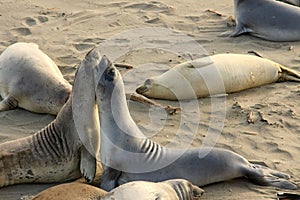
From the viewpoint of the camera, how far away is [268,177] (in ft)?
14.9

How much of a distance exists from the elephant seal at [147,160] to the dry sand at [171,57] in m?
0.09

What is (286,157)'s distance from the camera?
4.90 metres

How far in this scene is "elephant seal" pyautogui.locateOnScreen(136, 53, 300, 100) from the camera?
231 inches

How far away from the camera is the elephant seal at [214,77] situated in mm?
5863

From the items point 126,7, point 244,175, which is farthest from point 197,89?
point 126,7

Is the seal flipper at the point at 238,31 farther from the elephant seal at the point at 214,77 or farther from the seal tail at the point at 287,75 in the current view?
the seal tail at the point at 287,75

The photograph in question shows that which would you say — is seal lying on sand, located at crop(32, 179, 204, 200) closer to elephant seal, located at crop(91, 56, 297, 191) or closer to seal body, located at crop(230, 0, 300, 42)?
elephant seal, located at crop(91, 56, 297, 191)

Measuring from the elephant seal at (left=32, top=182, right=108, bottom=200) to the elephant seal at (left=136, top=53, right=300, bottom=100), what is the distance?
1.90 m

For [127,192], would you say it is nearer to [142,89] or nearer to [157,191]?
[157,191]

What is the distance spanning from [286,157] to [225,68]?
1382mm

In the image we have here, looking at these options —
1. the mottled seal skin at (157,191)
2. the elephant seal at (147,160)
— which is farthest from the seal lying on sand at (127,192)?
the elephant seal at (147,160)

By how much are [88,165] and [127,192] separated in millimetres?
830

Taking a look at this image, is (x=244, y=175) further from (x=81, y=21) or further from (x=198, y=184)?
(x=81, y=21)

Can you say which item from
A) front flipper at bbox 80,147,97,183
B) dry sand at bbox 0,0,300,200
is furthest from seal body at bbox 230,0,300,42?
front flipper at bbox 80,147,97,183
